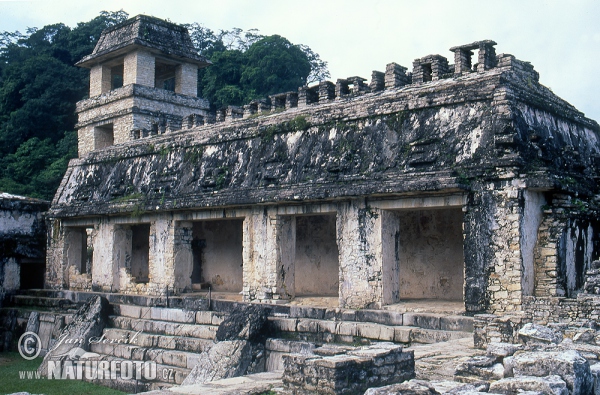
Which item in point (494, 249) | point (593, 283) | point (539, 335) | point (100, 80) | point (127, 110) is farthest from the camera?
point (100, 80)

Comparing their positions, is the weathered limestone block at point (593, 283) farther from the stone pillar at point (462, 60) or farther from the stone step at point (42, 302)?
the stone step at point (42, 302)

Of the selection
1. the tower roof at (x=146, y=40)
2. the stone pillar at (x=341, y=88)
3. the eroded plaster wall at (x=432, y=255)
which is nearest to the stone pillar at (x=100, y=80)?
the tower roof at (x=146, y=40)

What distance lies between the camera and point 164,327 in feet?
44.7

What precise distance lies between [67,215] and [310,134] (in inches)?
321

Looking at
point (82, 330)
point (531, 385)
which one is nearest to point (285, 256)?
point (82, 330)

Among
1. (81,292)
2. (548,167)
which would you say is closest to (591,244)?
(548,167)

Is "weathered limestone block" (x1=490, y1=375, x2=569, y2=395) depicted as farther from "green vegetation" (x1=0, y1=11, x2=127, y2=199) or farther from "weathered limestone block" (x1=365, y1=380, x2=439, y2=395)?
"green vegetation" (x1=0, y1=11, x2=127, y2=199)

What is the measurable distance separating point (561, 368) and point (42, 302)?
15166 mm

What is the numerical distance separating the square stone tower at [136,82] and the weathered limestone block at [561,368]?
15.7 meters

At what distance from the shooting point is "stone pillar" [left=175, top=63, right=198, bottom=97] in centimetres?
2233

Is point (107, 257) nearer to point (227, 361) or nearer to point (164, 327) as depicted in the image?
point (164, 327)

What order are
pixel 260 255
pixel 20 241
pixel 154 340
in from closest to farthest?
pixel 154 340 < pixel 260 255 < pixel 20 241

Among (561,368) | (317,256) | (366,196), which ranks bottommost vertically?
(561,368)

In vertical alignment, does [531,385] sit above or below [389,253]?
below
